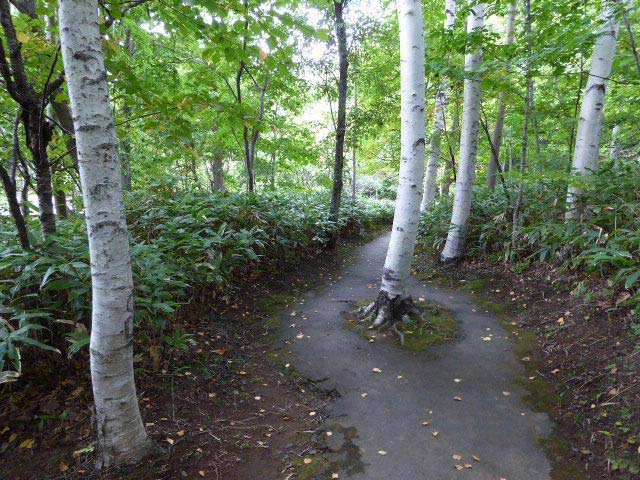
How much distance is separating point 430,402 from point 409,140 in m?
2.93

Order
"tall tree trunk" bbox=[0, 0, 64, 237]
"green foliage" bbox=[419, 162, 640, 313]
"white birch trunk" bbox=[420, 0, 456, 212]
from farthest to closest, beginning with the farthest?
1. "white birch trunk" bbox=[420, 0, 456, 212]
2. "green foliage" bbox=[419, 162, 640, 313]
3. "tall tree trunk" bbox=[0, 0, 64, 237]

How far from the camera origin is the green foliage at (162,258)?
2887 millimetres

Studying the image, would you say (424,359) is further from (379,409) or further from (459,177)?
(459,177)

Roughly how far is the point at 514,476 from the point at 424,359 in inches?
60.2

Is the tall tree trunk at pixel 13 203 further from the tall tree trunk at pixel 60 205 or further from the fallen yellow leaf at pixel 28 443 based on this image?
the tall tree trunk at pixel 60 205

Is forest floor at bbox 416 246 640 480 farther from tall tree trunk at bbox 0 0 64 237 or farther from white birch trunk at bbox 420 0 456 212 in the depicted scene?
white birch trunk at bbox 420 0 456 212

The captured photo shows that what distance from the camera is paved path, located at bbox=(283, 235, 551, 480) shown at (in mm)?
2596

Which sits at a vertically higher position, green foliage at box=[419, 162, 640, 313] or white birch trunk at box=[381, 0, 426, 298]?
white birch trunk at box=[381, 0, 426, 298]

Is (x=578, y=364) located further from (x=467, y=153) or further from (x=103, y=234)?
(x=467, y=153)

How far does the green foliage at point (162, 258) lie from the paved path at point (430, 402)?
1.47m

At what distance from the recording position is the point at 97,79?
183cm

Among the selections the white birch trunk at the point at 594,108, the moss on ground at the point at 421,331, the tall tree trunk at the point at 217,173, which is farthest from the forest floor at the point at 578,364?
the tall tree trunk at the point at 217,173

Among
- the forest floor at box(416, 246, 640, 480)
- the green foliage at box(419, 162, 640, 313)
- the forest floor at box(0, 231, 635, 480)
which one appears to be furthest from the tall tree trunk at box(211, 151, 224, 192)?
the forest floor at box(416, 246, 640, 480)

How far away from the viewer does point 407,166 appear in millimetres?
4340
